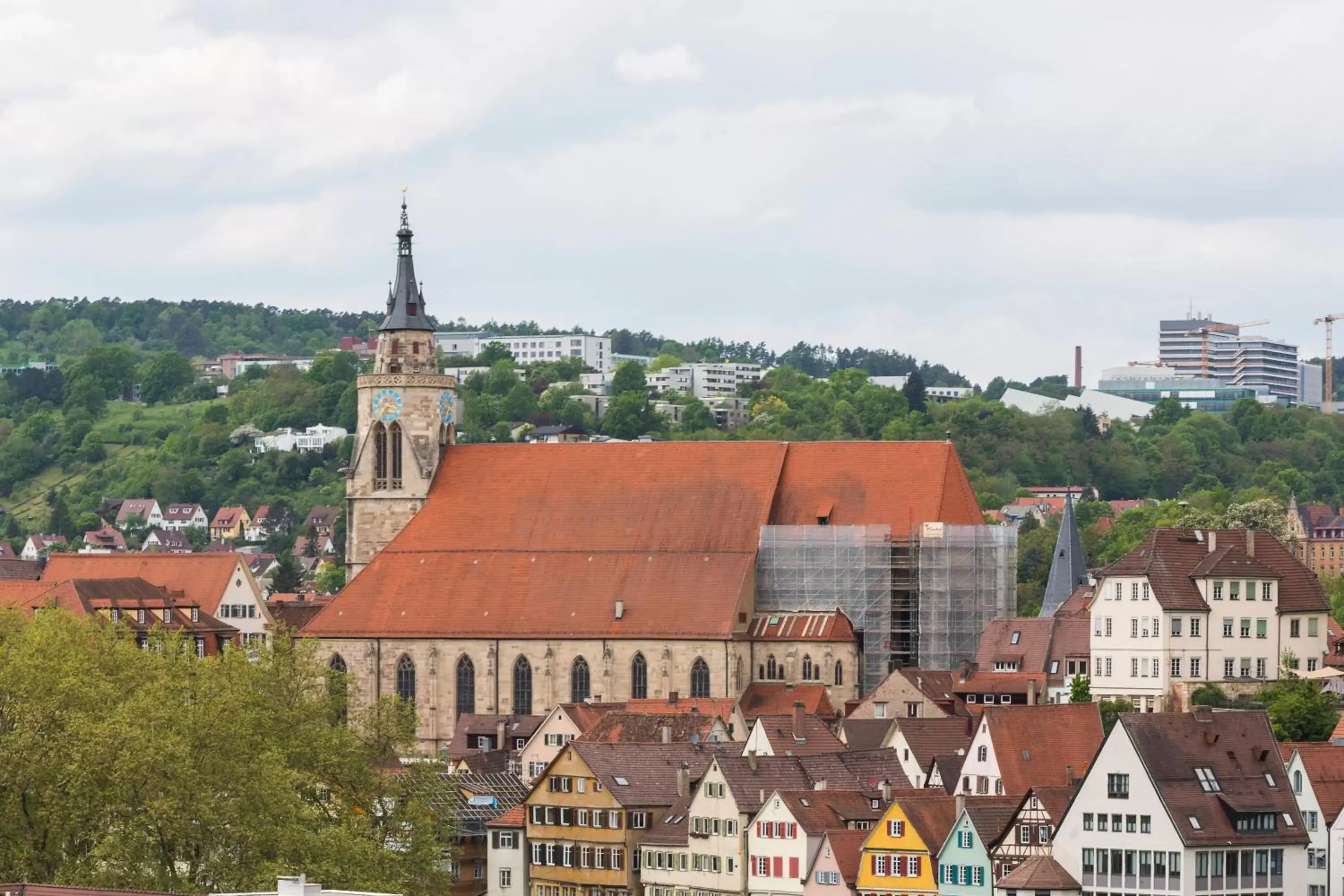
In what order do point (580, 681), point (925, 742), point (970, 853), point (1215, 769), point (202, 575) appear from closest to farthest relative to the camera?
point (1215, 769), point (970, 853), point (925, 742), point (580, 681), point (202, 575)

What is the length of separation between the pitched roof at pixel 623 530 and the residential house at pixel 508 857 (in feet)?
76.8

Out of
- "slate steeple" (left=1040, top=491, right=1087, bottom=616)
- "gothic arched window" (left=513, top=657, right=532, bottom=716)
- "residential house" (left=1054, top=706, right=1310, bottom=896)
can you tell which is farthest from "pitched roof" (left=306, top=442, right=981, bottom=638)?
"residential house" (left=1054, top=706, right=1310, bottom=896)

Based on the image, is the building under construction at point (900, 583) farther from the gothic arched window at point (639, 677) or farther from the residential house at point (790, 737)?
the residential house at point (790, 737)

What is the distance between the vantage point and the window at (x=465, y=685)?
432ft

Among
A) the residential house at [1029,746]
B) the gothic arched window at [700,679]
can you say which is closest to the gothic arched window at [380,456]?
the gothic arched window at [700,679]

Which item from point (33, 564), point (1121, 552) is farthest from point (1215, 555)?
point (1121, 552)

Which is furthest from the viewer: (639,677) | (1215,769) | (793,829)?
(639,677)

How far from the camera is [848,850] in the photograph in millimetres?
94250

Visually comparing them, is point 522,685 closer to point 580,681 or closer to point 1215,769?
point 580,681

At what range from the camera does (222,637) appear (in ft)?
469

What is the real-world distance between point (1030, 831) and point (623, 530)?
148 ft

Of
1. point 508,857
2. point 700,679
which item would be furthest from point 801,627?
point 508,857

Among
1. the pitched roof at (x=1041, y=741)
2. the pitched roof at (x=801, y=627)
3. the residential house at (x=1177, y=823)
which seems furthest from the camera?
the pitched roof at (x=801, y=627)

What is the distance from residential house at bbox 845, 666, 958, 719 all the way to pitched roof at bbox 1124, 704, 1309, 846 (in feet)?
85.7
